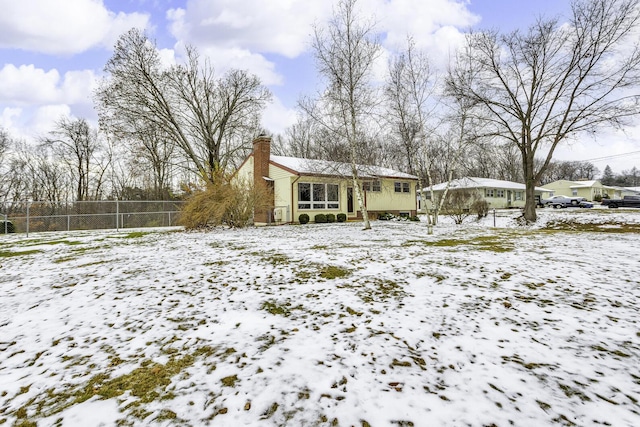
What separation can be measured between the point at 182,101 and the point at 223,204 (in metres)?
12.2

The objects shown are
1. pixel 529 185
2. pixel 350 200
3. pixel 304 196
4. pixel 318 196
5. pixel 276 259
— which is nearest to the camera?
pixel 276 259

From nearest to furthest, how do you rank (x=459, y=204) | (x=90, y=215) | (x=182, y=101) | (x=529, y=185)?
1. (x=90, y=215)
2. (x=529, y=185)
3. (x=459, y=204)
4. (x=182, y=101)

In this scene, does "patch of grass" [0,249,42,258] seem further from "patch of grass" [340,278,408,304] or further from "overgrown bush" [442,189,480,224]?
"overgrown bush" [442,189,480,224]

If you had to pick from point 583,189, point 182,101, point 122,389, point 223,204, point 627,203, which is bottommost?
point 122,389

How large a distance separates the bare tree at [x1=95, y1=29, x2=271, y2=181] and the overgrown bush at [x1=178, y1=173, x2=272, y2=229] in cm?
364

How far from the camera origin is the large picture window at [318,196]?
1762cm

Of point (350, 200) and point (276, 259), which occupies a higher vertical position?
point (350, 200)

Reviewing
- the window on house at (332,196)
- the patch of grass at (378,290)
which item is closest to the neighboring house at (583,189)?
the window on house at (332,196)

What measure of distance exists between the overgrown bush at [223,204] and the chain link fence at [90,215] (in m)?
4.62

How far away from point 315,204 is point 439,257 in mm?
12341

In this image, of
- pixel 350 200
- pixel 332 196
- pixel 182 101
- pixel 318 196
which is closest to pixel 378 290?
pixel 318 196

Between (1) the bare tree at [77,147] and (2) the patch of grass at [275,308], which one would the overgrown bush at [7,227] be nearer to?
(1) the bare tree at [77,147]

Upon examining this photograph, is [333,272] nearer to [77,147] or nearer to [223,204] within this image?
[223,204]

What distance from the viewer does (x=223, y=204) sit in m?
13.3
